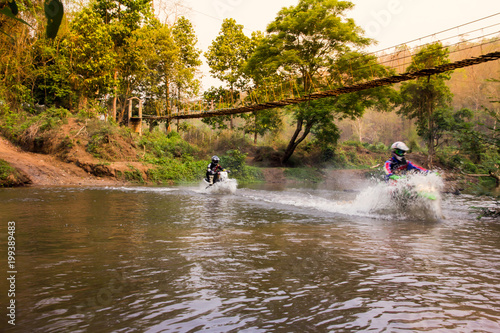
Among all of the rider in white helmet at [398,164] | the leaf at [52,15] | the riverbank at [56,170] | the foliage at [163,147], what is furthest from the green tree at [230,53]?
the leaf at [52,15]

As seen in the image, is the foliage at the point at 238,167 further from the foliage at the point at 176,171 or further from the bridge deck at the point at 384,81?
the bridge deck at the point at 384,81

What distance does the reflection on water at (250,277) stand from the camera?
3002 mm

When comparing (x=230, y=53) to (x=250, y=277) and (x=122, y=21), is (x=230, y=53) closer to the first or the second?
(x=122, y=21)

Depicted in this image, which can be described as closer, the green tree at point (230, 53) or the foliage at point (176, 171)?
the foliage at point (176, 171)

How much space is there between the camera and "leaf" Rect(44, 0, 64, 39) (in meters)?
1.12

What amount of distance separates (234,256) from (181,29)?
34583 mm

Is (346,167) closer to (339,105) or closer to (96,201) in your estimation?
(339,105)

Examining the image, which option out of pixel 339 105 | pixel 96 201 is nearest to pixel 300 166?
pixel 339 105

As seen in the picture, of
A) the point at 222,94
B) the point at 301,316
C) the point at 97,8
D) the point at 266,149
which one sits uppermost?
the point at 97,8

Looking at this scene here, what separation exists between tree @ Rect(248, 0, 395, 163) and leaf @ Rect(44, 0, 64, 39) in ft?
86.3

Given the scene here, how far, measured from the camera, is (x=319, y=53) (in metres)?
27.9

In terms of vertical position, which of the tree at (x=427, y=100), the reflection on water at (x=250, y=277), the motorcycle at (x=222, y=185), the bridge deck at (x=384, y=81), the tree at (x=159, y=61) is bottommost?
the reflection on water at (x=250, y=277)

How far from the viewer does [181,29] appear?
35.5 metres

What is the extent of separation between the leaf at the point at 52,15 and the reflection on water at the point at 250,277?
2389mm
